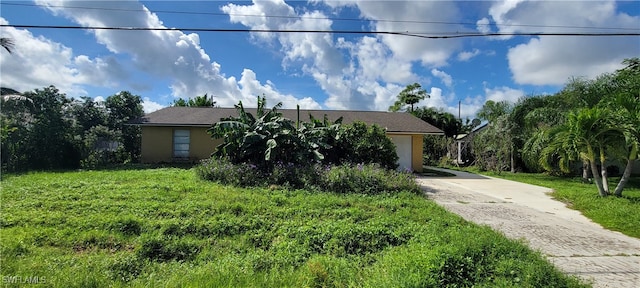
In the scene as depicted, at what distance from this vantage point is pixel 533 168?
1900cm

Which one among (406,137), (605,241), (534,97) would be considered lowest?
(605,241)

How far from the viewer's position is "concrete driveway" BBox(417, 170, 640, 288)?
4207mm

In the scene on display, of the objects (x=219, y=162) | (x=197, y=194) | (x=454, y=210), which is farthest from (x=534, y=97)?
(x=197, y=194)

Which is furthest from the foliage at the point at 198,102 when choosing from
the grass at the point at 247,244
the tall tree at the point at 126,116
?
the grass at the point at 247,244

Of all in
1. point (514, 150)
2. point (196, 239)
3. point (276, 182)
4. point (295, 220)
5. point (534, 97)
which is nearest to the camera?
point (196, 239)

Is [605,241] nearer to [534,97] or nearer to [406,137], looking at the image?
[406,137]

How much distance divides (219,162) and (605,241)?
33.6 feet

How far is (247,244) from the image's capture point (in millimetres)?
5008

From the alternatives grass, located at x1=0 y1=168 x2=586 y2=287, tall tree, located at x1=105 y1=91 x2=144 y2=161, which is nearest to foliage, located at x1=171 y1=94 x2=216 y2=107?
tall tree, located at x1=105 y1=91 x2=144 y2=161

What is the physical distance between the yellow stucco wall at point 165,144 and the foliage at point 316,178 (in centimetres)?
727

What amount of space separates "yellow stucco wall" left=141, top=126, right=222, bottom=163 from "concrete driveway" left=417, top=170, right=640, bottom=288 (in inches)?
490

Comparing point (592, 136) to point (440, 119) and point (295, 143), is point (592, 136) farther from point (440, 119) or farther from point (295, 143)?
point (440, 119)

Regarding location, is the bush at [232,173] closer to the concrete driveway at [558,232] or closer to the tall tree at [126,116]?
the concrete driveway at [558,232]

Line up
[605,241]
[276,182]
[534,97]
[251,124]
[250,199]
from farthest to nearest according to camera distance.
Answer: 1. [534,97]
2. [251,124]
3. [276,182]
4. [250,199]
5. [605,241]
